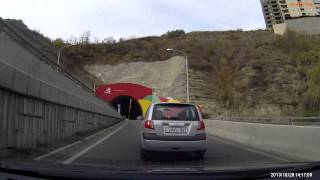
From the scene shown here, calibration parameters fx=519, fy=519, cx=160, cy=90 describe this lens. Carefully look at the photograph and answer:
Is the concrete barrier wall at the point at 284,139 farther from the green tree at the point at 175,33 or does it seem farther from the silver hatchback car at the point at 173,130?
the green tree at the point at 175,33

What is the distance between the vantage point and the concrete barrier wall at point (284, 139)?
1319 centimetres

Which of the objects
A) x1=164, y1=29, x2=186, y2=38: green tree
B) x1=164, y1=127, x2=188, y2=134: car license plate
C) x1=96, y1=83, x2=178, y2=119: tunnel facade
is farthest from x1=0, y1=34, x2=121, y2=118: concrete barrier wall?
x1=164, y1=29, x2=186, y2=38: green tree

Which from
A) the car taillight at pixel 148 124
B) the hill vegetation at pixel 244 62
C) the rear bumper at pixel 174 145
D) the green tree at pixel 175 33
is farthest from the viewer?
the green tree at pixel 175 33

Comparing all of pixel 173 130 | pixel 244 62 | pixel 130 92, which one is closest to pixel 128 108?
pixel 130 92

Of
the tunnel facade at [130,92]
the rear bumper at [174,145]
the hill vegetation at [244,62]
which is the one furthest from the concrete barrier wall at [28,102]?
the tunnel facade at [130,92]

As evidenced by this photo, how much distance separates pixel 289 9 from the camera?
14975 centimetres

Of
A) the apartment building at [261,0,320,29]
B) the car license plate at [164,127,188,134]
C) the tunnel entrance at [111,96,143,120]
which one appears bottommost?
the car license plate at [164,127,188,134]

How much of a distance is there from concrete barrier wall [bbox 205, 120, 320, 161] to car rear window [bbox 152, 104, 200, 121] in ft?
9.46

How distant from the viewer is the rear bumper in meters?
13.1

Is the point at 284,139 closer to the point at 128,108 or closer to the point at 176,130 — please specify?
the point at 176,130

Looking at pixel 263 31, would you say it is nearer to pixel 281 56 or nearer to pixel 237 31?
pixel 237 31

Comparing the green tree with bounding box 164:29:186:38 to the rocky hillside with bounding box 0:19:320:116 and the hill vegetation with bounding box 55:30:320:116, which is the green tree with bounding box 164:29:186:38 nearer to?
the hill vegetation with bounding box 55:30:320:116

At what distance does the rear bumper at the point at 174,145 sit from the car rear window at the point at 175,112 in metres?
0.78

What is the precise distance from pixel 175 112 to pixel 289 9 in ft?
468
